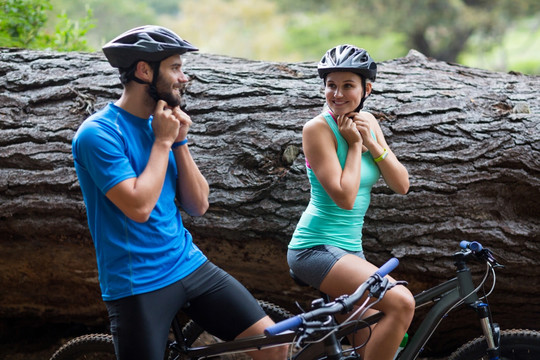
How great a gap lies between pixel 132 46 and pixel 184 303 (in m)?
1.07

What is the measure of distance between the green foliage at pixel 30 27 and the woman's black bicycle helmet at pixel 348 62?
12.1 feet

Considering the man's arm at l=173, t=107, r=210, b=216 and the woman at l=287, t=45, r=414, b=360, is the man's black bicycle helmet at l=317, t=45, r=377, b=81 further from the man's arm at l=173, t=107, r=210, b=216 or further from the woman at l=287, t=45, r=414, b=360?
the man's arm at l=173, t=107, r=210, b=216

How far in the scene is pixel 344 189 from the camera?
2.63 meters

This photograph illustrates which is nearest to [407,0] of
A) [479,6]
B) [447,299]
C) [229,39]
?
[479,6]

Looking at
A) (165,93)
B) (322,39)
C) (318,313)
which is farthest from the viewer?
(322,39)

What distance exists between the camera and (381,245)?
365cm

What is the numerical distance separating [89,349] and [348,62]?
1959 mm

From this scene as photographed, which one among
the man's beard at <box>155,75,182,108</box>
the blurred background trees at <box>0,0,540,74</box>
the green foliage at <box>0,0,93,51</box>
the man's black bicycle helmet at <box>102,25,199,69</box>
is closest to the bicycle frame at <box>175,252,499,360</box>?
the man's beard at <box>155,75,182,108</box>

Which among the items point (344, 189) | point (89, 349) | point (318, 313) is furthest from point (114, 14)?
point (318, 313)

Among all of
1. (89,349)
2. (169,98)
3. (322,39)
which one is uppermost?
(322,39)

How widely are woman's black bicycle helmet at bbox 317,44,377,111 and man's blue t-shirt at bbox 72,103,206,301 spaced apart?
2.83ft

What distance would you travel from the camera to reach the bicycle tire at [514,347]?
9.75ft

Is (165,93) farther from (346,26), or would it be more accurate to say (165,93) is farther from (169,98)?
(346,26)

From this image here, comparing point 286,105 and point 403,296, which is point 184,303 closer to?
point 403,296
